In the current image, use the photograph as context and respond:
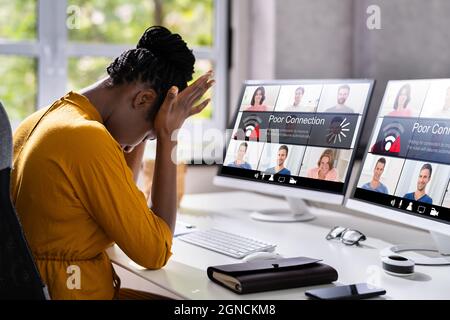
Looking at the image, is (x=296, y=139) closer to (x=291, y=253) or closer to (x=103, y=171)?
(x=291, y=253)

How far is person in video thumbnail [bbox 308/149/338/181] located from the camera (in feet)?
5.79

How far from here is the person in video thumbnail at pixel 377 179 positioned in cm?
159

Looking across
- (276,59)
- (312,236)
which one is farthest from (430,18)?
(312,236)

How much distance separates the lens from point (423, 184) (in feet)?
4.79

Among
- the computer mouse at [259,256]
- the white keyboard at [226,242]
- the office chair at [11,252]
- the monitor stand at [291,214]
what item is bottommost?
the monitor stand at [291,214]

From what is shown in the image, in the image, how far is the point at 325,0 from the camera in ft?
8.30

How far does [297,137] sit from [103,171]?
823 mm

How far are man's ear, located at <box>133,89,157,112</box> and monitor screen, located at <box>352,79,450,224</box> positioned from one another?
0.66 meters

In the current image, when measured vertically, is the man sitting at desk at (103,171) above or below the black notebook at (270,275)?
above

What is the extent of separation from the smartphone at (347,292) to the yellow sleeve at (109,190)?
37 centimetres

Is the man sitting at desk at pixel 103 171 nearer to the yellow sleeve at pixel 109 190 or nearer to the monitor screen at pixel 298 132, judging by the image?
the yellow sleeve at pixel 109 190

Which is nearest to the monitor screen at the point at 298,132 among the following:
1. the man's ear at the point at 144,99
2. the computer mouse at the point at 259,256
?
the computer mouse at the point at 259,256

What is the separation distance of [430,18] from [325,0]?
45cm
